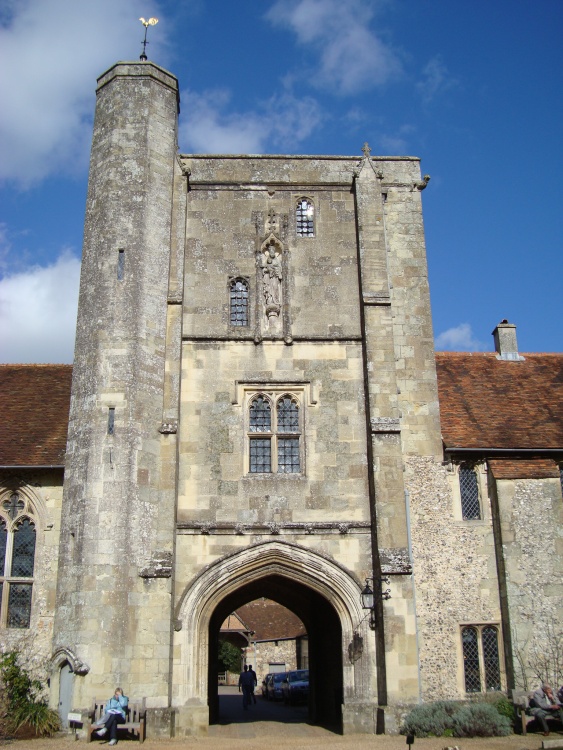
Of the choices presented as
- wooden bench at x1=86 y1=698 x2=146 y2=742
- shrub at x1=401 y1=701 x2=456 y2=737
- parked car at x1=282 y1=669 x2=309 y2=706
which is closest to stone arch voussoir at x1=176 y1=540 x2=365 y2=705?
wooden bench at x1=86 y1=698 x2=146 y2=742

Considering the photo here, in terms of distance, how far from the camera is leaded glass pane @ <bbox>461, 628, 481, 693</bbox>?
14.9 m

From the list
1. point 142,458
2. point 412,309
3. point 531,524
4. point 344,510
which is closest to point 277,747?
point 344,510

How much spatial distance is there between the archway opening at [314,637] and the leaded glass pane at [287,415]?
2991mm

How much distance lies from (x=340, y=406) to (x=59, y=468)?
584cm

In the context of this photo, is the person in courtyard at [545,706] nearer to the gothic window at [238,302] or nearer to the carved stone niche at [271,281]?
the carved stone niche at [271,281]

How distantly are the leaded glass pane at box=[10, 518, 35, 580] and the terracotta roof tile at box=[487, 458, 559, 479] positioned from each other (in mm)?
9453

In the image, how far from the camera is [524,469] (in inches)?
634

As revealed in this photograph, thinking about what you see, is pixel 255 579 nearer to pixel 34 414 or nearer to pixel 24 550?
pixel 24 550

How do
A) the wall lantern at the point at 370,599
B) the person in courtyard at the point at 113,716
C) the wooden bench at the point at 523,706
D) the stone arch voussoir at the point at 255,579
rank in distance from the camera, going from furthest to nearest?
the wall lantern at the point at 370,599 → the stone arch voussoir at the point at 255,579 → the wooden bench at the point at 523,706 → the person in courtyard at the point at 113,716

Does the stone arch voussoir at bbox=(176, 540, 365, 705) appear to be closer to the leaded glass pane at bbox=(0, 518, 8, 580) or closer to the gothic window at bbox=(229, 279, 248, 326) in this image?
the leaded glass pane at bbox=(0, 518, 8, 580)

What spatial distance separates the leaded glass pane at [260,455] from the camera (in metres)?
16.0

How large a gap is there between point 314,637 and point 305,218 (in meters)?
10.2

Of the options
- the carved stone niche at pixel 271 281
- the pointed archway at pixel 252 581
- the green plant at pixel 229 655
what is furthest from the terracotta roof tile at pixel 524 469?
the green plant at pixel 229 655

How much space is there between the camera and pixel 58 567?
1443 centimetres
